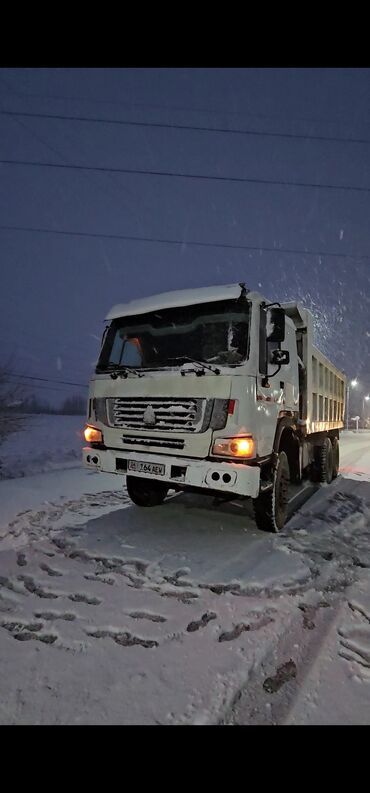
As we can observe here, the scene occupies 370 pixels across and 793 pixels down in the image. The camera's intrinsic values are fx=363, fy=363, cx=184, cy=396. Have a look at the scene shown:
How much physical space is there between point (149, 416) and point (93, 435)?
1.01 meters

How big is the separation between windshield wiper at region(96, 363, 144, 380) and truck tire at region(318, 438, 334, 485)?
489 centimetres

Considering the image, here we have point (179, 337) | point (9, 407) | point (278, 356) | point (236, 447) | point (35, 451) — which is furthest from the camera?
point (35, 451)

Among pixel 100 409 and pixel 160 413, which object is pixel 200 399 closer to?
pixel 160 413

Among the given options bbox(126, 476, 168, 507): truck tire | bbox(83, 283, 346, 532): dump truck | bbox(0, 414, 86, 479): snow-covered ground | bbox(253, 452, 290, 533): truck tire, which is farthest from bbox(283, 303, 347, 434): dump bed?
bbox(0, 414, 86, 479): snow-covered ground

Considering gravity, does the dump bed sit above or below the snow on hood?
below

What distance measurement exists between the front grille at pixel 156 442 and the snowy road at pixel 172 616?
104 centimetres

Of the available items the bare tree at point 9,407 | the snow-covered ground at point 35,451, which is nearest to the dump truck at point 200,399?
the snow-covered ground at point 35,451

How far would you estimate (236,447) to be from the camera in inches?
141

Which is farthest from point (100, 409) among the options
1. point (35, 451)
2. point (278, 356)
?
point (35, 451)

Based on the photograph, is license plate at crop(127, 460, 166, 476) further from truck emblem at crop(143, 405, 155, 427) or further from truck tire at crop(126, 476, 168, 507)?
truck tire at crop(126, 476, 168, 507)

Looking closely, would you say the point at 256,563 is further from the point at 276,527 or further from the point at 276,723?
the point at 276,723

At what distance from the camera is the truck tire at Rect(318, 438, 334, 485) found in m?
7.52

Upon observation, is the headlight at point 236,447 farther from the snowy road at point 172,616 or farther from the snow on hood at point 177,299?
the snow on hood at point 177,299

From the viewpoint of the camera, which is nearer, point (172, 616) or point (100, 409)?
point (172, 616)
